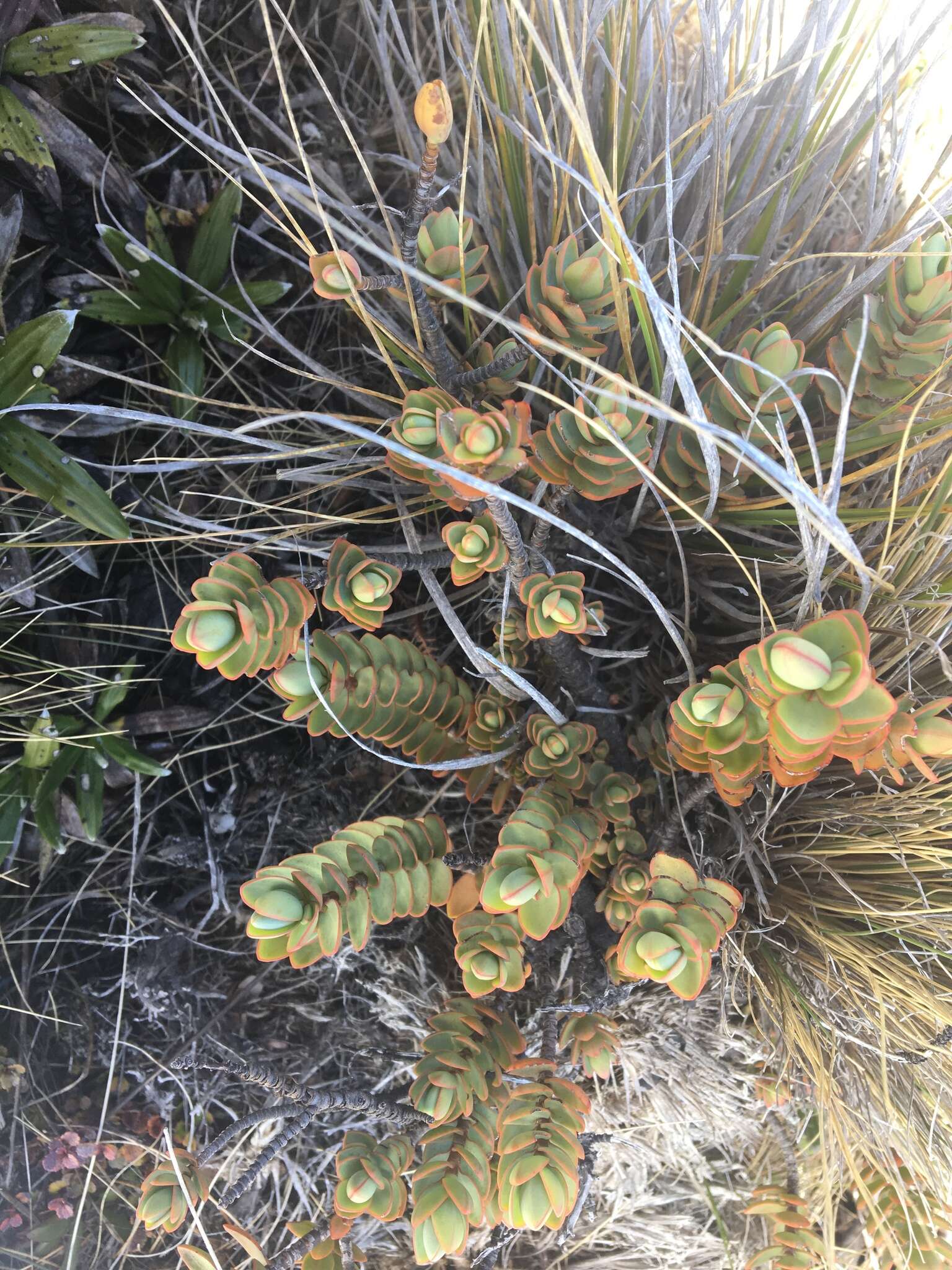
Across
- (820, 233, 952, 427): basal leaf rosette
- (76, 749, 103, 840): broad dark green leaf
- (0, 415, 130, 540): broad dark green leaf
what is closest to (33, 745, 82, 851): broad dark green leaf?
(76, 749, 103, 840): broad dark green leaf

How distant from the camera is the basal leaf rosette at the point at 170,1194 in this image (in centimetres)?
103

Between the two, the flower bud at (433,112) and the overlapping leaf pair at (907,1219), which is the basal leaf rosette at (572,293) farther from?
the overlapping leaf pair at (907,1219)

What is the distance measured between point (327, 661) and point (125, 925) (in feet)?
2.57

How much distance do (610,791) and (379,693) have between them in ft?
1.14

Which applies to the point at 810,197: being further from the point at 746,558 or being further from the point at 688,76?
the point at 746,558

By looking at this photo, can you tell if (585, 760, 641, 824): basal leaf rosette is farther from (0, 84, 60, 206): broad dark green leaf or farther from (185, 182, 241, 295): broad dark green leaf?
(0, 84, 60, 206): broad dark green leaf

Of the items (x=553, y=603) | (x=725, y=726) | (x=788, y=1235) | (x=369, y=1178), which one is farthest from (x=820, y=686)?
(x=788, y=1235)

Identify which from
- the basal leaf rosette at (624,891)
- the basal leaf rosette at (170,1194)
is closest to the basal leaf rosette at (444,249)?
the basal leaf rosette at (624,891)

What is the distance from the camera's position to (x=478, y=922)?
986mm

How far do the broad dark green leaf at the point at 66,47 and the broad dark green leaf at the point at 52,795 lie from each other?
3.29 feet

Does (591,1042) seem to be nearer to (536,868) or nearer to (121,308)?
(536,868)

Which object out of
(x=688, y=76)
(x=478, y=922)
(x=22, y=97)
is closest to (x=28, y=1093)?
(x=478, y=922)

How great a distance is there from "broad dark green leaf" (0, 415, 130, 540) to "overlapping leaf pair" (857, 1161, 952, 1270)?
151 centimetres

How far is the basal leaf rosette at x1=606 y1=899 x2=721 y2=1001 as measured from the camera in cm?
88
